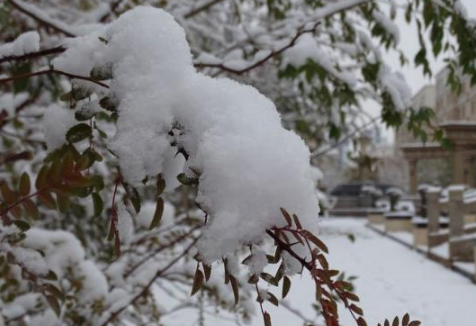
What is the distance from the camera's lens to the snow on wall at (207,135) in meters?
0.55

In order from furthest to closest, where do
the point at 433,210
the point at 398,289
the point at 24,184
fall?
the point at 433,210, the point at 398,289, the point at 24,184

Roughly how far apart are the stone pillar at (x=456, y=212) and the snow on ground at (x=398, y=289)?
0.70m

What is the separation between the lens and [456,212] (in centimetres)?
820

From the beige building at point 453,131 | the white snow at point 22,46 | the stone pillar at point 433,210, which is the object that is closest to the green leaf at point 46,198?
the white snow at point 22,46

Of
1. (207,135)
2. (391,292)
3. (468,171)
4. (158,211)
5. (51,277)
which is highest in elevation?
(207,135)

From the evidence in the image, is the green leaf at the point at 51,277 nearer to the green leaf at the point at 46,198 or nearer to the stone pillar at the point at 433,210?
the green leaf at the point at 46,198

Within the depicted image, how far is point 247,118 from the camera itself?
0.61 m

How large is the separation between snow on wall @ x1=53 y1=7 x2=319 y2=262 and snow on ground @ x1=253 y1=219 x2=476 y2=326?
1.01 m

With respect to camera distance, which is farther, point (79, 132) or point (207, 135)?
point (79, 132)

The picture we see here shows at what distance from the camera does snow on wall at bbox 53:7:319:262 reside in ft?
1.81

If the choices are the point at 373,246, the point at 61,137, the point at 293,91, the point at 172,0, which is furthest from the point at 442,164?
the point at 61,137

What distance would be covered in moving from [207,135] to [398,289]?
17.8 feet

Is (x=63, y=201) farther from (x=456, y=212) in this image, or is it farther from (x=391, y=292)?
(x=456, y=212)

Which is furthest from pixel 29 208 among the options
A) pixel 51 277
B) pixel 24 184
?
pixel 51 277
